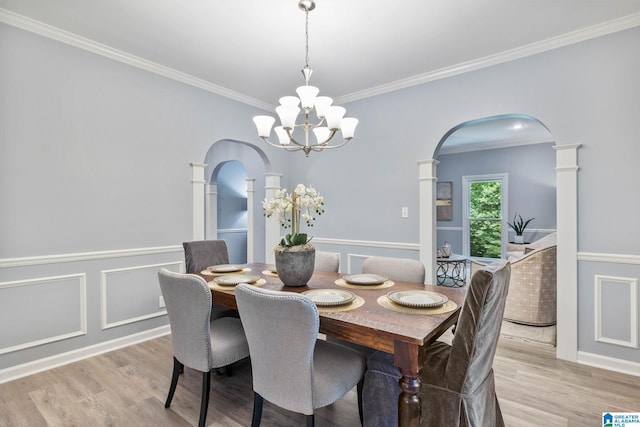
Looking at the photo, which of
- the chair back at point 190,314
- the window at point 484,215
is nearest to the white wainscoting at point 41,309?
the chair back at point 190,314

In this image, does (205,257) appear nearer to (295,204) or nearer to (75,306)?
(75,306)

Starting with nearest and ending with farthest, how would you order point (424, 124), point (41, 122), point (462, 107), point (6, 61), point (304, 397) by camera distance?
point (304, 397) < point (6, 61) < point (41, 122) < point (462, 107) < point (424, 124)

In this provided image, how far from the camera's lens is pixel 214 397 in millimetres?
2156

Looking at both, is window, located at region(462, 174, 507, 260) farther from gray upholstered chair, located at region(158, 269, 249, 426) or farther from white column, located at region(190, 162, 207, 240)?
gray upholstered chair, located at region(158, 269, 249, 426)

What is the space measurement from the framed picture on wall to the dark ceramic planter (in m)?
5.57

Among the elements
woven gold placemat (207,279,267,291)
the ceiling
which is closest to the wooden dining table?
woven gold placemat (207,279,267,291)

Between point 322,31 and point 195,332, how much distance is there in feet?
7.59

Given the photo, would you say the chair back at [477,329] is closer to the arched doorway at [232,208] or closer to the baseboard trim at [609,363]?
the baseboard trim at [609,363]

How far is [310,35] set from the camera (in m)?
2.59

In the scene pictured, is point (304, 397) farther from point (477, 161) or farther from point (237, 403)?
point (477, 161)

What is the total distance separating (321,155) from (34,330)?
10.7 feet

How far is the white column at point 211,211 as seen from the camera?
577 cm

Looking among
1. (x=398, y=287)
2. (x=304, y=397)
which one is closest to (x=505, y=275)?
(x=398, y=287)

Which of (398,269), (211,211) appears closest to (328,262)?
(398,269)
